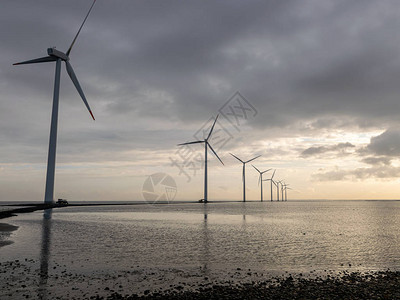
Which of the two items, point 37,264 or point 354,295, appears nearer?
point 354,295

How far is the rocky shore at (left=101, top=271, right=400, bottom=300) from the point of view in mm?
16797

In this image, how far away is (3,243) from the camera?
35844 mm

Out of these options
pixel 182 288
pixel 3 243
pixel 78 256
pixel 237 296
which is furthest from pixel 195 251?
pixel 3 243

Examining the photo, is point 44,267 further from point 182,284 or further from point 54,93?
point 54,93

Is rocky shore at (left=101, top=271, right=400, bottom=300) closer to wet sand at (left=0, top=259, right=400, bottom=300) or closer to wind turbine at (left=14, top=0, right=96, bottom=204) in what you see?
wet sand at (left=0, top=259, right=400, bottom=300)

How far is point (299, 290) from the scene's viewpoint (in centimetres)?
1797

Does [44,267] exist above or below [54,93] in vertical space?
below

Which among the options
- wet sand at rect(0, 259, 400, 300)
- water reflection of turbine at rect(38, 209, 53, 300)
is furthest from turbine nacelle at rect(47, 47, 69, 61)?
wet sand at rect(0, 259, 400, 300)

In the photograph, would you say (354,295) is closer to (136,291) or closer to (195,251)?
(136,291)

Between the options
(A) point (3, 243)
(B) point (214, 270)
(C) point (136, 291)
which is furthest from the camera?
(A) point (3, 243)

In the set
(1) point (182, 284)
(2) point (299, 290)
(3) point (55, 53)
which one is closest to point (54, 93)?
(3) point (55, 53)

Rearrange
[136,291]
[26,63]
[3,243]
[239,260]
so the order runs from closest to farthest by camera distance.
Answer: [136,291], [239,260], [3,243], [26,63]

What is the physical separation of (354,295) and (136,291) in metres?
12.3

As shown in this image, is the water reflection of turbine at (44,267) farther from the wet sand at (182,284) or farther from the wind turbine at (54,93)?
the wind turbine at (54,93)
